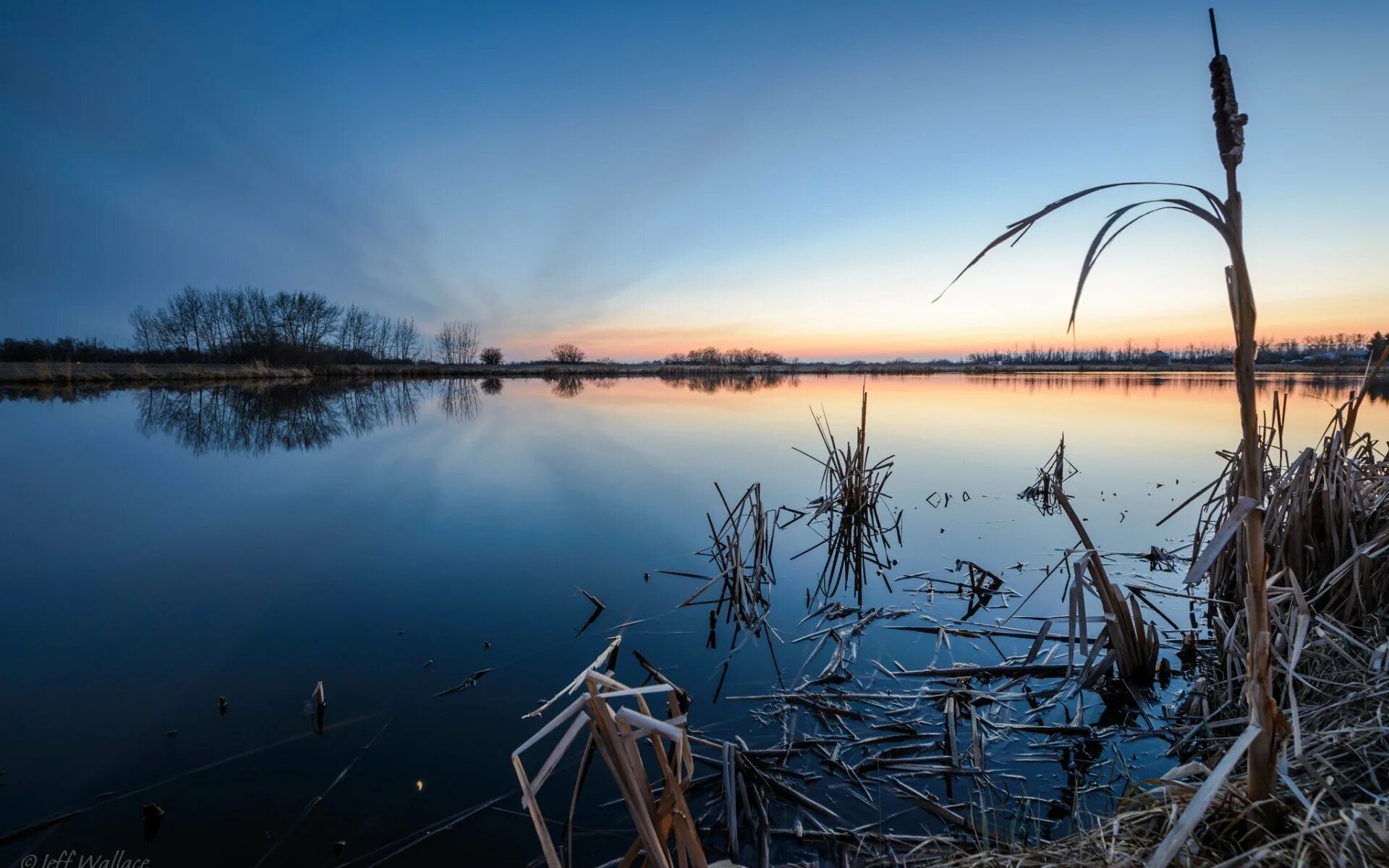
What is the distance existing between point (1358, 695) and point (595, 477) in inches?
426

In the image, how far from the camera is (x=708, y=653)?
16.0 ft

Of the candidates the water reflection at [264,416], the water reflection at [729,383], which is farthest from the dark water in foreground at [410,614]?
the water reflection at [729,383]

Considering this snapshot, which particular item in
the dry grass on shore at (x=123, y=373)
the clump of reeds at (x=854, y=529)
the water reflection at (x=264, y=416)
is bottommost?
the clump of reeds at (x=854, y=529)

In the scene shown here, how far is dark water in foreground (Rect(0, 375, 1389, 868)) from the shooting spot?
3.07 meters

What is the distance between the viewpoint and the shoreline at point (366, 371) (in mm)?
40344

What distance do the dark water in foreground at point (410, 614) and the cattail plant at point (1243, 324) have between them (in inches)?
73.8

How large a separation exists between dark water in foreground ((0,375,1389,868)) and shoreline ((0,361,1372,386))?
64.4ft

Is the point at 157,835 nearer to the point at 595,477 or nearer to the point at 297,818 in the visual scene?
the point at 297,818

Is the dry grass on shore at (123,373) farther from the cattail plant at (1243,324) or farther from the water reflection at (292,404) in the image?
the cattail plant at (1243,324)

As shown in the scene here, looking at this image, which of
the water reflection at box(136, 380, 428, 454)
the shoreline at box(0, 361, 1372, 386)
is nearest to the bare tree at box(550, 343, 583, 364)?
the shoreline at box(0, 361, 1372, 386)

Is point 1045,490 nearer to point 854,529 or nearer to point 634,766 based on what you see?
point 854,529

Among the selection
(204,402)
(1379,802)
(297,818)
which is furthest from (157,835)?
(204,402)

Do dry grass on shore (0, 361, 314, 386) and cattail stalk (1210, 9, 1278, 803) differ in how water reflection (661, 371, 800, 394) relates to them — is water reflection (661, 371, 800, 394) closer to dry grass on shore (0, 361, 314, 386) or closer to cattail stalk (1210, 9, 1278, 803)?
dry grass on shore (0, 361, 314, 386)

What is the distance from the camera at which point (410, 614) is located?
5465 mm
